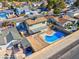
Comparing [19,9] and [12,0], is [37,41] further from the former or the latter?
[12,0]

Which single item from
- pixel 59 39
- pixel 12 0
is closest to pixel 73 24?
pixel 59 39

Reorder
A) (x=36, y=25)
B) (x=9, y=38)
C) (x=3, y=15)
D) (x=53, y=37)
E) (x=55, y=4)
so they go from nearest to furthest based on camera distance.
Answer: (x=9, y=38) → (x=53, y=37) → (x=36, y=25) → (x=3, y=15) → (x=55, y=4)

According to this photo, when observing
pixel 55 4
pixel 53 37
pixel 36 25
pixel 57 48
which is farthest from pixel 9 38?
pixel 55 4

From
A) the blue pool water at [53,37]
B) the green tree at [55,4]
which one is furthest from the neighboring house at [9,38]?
the green tree at [55,4]

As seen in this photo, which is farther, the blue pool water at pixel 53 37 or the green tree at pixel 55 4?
the green tree at pixel 55 4

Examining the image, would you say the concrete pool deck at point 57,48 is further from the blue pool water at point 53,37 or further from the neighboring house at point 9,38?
the neighboring house at point 9,38

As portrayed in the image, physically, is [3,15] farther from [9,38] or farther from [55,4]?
[55,4]
